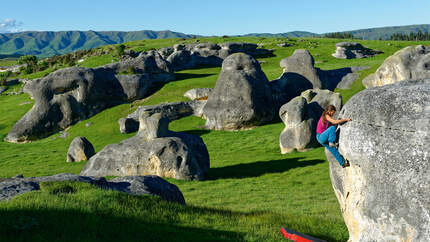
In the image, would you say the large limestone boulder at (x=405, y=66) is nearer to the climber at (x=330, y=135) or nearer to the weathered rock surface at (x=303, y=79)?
the weathered rock surface at (x=303, y=79)

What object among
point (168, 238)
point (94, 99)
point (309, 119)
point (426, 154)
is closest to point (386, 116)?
point (426, 154)

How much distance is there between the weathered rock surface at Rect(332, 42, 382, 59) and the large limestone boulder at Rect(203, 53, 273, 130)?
45032 millimetres

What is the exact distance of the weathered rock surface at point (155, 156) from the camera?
24234 millimetres

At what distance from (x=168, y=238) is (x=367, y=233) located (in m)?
5.21

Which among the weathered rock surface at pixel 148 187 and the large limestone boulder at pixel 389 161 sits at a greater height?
the large limestone boulder at pixel 389 161

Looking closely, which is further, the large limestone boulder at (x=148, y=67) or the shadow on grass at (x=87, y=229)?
the large limestone boulder at (x=148, y=67)

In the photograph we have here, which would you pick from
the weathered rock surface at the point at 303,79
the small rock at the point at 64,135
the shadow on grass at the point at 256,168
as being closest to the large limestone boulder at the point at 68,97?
the small rock at the point at 64,135

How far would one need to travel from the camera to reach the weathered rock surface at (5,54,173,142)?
47000mm

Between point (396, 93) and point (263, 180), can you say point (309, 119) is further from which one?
point (396, 93)

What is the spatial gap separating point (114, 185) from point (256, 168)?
48.8 ft

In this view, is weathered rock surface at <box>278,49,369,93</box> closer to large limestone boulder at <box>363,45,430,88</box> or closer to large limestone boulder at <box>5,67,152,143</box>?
large limestone boulder at <box>363,45,430,88</box>

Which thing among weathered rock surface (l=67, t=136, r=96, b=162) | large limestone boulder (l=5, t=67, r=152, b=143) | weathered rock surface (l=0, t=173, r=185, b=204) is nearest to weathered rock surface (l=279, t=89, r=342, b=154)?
weathered rock surface (l=0, t=173, r=185, b=204)

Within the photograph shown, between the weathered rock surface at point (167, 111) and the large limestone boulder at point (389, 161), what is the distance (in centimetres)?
3433

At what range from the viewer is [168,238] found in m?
8.91
